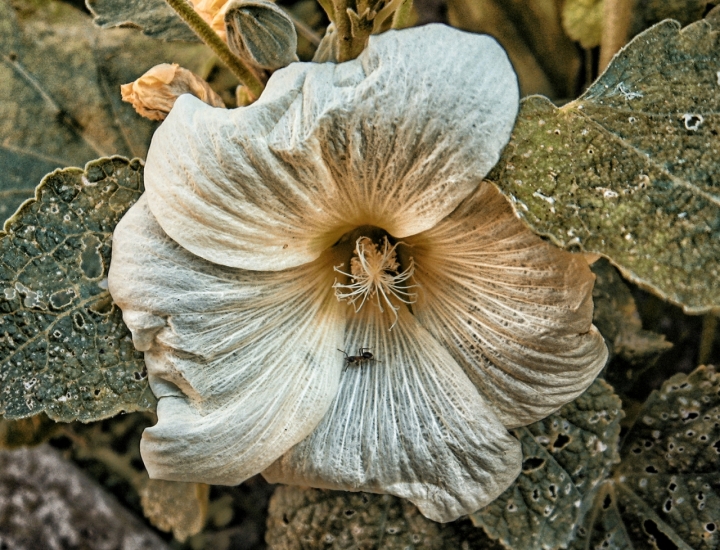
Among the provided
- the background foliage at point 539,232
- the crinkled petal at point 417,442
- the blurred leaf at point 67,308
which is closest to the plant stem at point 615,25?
the background foliage at point 539,232

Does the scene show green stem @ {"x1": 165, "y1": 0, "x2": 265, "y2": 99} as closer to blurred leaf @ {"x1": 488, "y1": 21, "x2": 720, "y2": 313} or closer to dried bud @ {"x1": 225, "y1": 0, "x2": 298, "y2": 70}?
dried bud @ {"x1": 225, "y1": 0, "x2": 298, "y2": 70}

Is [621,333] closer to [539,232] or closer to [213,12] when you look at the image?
[539,232]

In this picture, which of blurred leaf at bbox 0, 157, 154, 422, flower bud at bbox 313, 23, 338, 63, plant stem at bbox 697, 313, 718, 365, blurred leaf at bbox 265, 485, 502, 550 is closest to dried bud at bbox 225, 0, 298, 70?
flower bud at bbox 313, 23, 338, 63

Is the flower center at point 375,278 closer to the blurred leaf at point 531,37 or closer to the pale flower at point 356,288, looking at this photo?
the pale flower at point 356,288

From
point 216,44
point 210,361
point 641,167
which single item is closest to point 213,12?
point 216,44

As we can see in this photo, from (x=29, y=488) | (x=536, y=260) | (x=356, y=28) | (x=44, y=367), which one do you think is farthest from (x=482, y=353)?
(x=29, y=488)

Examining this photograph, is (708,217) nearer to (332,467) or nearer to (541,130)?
(541,130)
